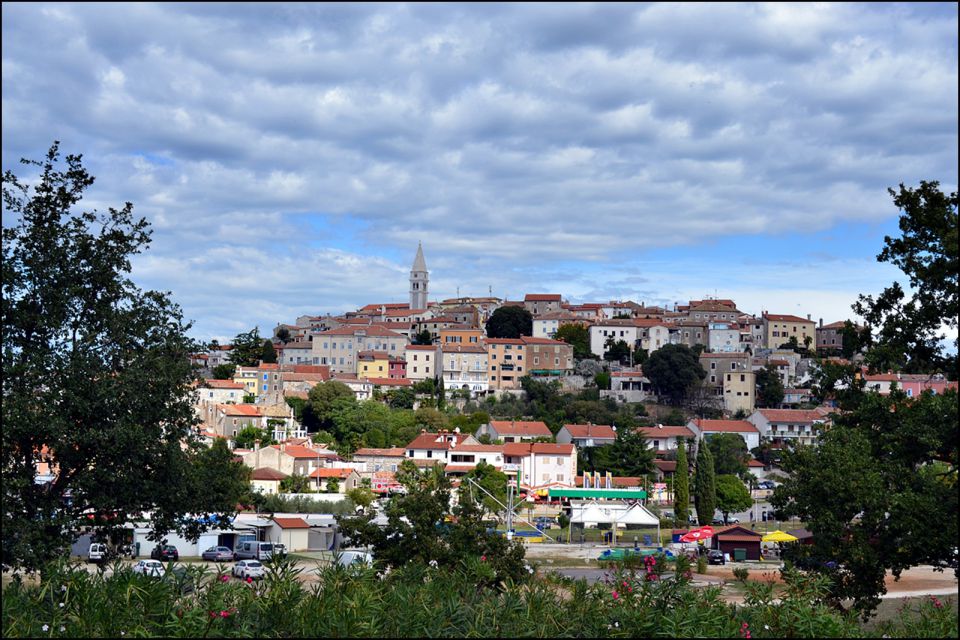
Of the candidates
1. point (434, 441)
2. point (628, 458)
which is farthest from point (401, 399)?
point (628, 458)

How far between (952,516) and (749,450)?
63489 mm

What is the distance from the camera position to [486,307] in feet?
424

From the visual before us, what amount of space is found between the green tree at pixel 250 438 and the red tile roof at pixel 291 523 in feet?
87.2

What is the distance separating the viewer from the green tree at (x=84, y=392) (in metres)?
12.3

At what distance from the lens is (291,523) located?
33.6m

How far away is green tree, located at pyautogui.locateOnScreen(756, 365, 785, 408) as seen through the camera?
92.2 metres

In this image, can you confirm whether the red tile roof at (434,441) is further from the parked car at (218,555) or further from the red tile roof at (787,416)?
the parked car at (218,555)

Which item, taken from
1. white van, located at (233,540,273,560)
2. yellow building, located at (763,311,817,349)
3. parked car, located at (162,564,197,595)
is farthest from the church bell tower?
parked car, located at (162,564,197,595)

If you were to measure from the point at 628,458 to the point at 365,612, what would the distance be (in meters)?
54.0

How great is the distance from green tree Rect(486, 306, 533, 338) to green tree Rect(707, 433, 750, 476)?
41.4 meters

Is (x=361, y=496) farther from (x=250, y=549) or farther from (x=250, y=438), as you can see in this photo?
(x=250, y=438)

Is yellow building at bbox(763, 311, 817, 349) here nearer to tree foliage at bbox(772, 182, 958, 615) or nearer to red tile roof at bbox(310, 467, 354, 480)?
red tile roof at bbox(310, 467, 354, 480)

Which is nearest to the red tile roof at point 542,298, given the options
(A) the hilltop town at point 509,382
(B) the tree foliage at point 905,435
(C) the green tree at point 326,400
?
(A) the hilltop town at point 509,382

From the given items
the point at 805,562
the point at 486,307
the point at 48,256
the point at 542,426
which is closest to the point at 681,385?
the point at 542,426
